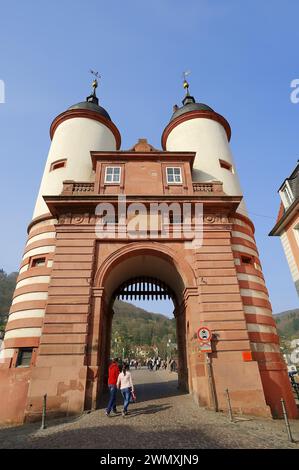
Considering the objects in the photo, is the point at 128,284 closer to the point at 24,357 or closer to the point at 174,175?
the point at 24,357

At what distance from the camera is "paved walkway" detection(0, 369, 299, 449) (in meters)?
6.81

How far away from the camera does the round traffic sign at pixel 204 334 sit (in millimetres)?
11297

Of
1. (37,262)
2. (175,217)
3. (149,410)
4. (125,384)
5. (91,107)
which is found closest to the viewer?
(125,384)

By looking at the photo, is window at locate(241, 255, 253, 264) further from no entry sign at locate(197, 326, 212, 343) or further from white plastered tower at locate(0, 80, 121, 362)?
white plastered tower at locate(0, 80, 121, 362)

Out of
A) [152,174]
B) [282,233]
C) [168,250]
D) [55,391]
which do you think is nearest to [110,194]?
[152,174]

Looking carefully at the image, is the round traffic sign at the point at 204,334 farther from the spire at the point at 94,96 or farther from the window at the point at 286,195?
the spire at the point at 94,96

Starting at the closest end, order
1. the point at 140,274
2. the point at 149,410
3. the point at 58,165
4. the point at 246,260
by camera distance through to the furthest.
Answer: the point at 149,410
the point at 246,260
the point at 140,274
the point at 58,165

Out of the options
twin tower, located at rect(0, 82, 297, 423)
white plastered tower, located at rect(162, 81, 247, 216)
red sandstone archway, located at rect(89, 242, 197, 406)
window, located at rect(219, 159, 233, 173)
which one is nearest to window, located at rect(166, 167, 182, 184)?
twin tower, located at rect(0, 82, 297, 423)

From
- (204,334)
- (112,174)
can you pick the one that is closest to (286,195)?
(112,174)

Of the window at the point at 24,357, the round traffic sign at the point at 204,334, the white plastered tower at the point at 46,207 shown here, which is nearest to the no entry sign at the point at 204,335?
the round traffic sign at the point at 204,334

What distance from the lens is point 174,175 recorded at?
16547mm

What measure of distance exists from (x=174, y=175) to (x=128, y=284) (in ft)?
26.3

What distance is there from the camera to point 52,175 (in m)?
17.9
